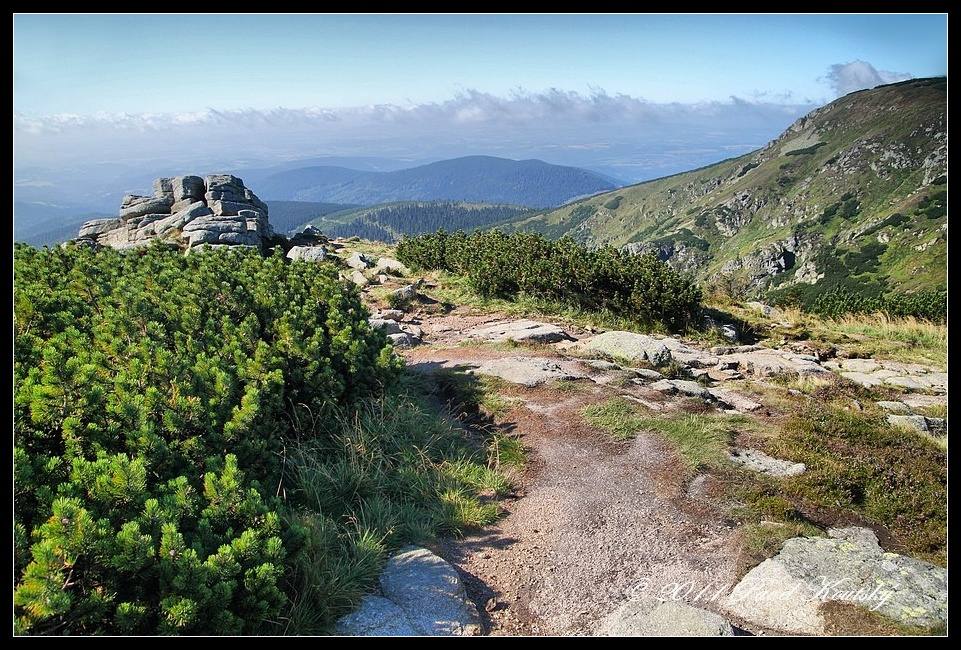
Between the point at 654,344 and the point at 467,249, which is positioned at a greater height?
the point at 467,249

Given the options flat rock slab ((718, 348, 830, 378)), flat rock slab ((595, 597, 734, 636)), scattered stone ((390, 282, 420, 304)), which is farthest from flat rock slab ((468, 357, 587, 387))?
scattered stone ((390, 282, 420, 304))

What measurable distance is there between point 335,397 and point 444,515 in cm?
246

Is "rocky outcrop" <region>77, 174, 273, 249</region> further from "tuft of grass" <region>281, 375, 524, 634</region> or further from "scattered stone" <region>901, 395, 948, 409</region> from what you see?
"scattered stone" <region>901, 395, 948, 409</region>

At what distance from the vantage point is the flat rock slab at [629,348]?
12844 mm

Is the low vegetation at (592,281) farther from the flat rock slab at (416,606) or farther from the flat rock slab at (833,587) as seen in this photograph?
the flat rock slab at (416,606)

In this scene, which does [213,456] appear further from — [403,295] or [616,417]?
[403,295]

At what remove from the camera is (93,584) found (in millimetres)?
3641

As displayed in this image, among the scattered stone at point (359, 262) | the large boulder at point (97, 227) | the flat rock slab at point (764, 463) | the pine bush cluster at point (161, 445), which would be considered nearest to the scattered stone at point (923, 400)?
the flat rock slab at point (764, 463)

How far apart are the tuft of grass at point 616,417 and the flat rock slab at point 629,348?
10.9ft

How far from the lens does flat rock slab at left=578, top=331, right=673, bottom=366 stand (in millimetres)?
12844

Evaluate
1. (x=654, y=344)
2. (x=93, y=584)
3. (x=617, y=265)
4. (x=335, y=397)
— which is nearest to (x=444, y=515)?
(x=335, y=397)

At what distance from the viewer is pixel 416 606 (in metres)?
4.84

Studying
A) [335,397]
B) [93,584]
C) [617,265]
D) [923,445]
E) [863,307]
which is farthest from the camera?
[863,307]

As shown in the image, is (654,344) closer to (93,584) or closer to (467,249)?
(93,584)
